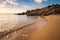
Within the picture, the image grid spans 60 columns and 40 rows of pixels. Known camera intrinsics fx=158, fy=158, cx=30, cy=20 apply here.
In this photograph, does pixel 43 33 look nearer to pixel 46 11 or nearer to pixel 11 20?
pixel 46 11

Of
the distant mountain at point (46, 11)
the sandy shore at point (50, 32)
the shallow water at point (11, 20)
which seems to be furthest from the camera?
the shallow water at point (11, 20)

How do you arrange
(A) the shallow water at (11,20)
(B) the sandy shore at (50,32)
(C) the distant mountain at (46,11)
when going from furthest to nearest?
1. (A) the shallow water at (11,20)
2. (C) the distant mountain at (46,11)
3. (B) the sandy shore at (50,32)

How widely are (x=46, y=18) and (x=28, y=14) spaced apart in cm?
34

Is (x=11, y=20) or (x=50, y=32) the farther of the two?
(x=11, y=20)

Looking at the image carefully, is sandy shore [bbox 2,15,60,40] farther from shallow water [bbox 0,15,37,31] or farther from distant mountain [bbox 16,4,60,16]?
shallow water [bbox 0,15,37,31]

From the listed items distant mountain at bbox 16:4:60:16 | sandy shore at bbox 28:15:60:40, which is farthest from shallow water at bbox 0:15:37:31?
sandy shore at bbox 28:15:60:40

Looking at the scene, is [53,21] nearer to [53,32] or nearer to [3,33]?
[53,32]

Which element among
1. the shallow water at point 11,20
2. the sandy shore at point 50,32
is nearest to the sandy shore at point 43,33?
the sandy shore at point 50,32

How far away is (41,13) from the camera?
9.02 ft

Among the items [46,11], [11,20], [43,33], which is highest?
[46,11]

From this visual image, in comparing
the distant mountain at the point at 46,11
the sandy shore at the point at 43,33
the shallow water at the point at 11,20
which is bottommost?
the sandy shore at the point at 43,33

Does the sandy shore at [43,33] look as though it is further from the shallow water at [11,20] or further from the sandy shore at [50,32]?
the shallow water at [11,20]

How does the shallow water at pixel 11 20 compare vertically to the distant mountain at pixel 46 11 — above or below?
below

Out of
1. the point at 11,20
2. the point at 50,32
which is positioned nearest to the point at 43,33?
the point at 50,32
